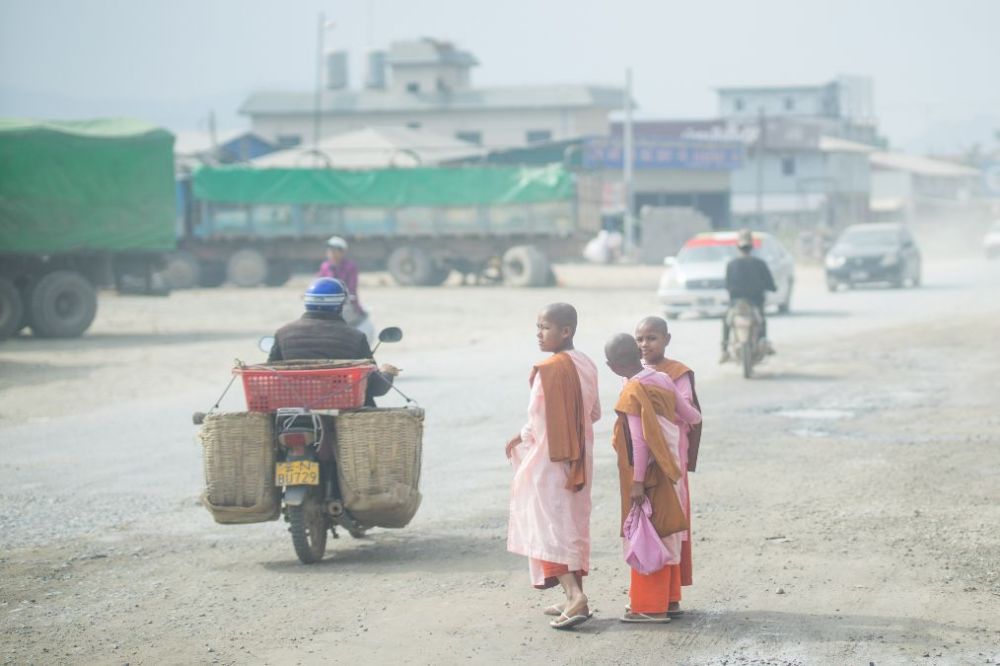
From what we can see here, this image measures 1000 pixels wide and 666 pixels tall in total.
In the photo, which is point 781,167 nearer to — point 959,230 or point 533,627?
point 959,230

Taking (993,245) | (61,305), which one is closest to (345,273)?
(61,305)

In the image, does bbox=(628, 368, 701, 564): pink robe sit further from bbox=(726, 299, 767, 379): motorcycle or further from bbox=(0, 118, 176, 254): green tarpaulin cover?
bbox=(0, 118, 176, 254): green tarpaulin cover

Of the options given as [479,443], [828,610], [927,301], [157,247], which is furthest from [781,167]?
[828,610]

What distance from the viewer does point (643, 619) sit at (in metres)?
6.42

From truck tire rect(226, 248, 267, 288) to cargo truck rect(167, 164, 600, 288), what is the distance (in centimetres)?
3

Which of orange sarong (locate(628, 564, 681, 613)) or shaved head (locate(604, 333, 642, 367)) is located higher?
shaved head (locate(604, 333, 642, 367))

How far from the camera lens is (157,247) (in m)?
27.3

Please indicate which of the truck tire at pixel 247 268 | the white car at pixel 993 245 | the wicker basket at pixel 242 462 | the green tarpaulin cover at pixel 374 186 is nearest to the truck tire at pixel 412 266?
the green tarpaulin cover at pixel 374 186

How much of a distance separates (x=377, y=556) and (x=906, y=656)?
324cm

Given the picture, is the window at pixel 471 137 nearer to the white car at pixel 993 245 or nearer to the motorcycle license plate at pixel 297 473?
the white car at pixel 993 245

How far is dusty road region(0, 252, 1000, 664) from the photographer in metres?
6.21

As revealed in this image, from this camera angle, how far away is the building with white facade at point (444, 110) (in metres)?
78.6

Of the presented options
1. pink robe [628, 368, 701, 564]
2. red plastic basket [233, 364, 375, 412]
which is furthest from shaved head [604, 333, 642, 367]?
red plastic basket [233, 364, 375, 412]

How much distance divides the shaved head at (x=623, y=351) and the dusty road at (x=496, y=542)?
44.4 inches
